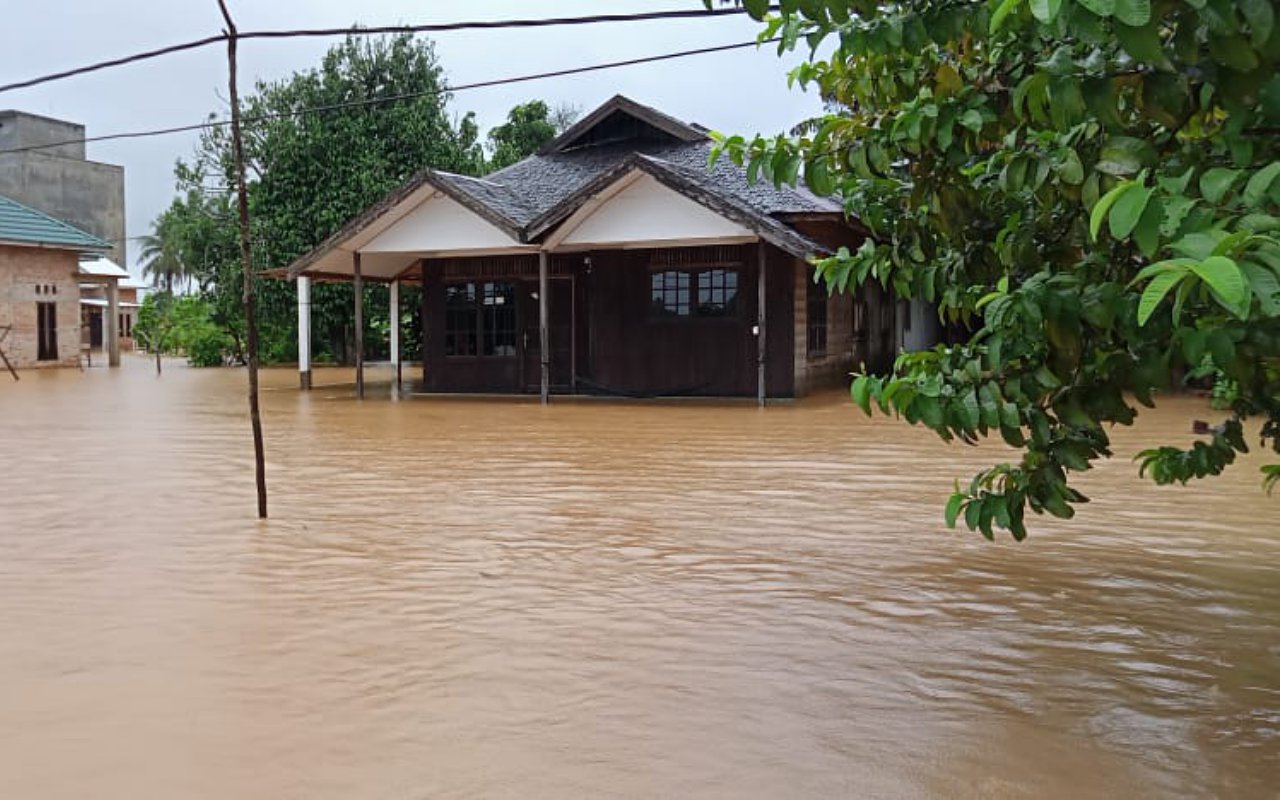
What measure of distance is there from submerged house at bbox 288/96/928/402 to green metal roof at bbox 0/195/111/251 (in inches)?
515

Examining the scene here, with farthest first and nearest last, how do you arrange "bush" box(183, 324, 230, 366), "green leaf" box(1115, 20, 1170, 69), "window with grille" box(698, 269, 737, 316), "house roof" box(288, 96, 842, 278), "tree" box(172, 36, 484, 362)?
"bush" box(183, 324, 230, 366) → "tree" box(172, 36, 484, 362) → "window with grille" box(698, 269, 737, 316) → "house roof" box(288, 96, 842, 278) → "green leaf" box(1115, 20, 1170, 69)

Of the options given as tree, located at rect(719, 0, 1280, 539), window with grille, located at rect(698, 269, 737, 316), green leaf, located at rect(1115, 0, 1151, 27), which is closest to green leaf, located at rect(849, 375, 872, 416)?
tree, located at rect(719, 0, 1280, 539)

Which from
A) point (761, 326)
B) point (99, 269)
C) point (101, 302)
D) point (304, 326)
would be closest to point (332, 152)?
point (304, 326)

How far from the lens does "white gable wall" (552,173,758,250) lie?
16.9 meters

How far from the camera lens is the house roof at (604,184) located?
16109 millimetres

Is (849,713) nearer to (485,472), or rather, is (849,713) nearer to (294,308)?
(485,472)

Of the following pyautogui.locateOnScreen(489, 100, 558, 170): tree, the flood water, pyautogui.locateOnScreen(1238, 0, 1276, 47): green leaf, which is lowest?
the flood water

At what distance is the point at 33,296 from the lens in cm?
3094

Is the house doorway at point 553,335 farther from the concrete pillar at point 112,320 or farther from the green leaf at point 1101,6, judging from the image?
the concrete pillar at point 112,320

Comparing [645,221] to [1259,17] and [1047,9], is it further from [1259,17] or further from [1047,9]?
[1047,9]

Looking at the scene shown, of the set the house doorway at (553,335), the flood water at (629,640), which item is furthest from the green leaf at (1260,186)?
the house doorway at (553,335)

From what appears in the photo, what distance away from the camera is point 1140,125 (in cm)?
269

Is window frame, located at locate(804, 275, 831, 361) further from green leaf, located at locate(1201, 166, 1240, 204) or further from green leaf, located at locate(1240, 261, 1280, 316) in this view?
green leaf, located at locate(1240, 261, 1280, 316)

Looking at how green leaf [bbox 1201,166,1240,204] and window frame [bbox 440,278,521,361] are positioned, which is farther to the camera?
window frame [bbox 440,278,521,361]
